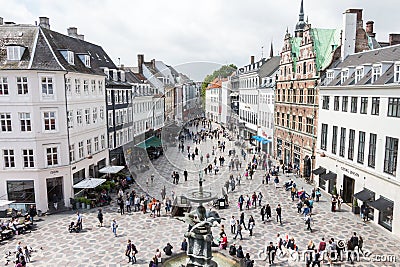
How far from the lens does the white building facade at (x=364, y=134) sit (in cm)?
2544

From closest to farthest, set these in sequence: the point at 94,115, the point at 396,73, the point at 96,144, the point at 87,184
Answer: the point at 396,73
the point at 87,184
the point at 94,115
the point at 96,144

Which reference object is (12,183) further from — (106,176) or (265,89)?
(265,89)

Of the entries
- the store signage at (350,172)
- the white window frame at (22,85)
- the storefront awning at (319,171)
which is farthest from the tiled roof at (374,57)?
the white window frame at (22,85)

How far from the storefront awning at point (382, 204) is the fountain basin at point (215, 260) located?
569 inches

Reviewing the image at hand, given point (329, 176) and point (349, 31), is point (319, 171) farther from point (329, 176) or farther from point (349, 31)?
point (349, 31)

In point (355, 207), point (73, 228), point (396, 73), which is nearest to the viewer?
point (396, 73)

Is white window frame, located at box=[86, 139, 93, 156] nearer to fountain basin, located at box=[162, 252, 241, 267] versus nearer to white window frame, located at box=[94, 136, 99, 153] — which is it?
white window frame, located at box=[94, 136, 99, 153]

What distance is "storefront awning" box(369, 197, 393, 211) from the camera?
83.1 feet

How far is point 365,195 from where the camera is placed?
2831 centimetres

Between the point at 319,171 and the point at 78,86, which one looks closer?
the point at 78,86

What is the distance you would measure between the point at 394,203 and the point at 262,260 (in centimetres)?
1166

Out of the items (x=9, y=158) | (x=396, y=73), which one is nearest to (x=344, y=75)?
(x=396, y=73)
